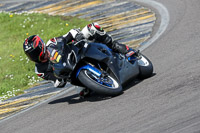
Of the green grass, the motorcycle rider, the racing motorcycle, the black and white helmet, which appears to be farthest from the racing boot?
the green grass

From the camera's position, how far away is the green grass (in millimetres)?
10641

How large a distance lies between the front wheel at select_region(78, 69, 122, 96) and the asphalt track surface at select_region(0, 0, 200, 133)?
6.6 inches

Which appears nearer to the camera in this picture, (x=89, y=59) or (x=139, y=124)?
(x=139, y=124)

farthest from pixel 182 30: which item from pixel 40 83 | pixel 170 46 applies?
pixel 40 83

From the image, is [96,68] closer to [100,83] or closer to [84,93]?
[100,83]

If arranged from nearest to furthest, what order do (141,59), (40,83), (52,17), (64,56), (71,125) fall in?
1. (71,125)
2. (64,56)
3. (141,59)
4. (40,83)
5. (52,17)

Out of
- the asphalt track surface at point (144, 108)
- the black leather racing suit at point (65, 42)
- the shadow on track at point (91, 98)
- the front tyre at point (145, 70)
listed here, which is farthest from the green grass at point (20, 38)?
the front tyre at point (145, 70)

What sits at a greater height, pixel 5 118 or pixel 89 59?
pixel 89 59

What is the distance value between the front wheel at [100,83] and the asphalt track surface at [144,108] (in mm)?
169

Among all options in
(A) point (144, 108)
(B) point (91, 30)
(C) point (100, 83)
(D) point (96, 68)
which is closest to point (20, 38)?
(B) point (91, 30)

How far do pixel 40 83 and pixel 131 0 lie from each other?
5.99m

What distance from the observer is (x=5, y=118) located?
8.50 meters

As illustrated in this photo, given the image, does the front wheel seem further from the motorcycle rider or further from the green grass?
the green grass

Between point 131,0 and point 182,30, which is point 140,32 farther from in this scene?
point 131,0
